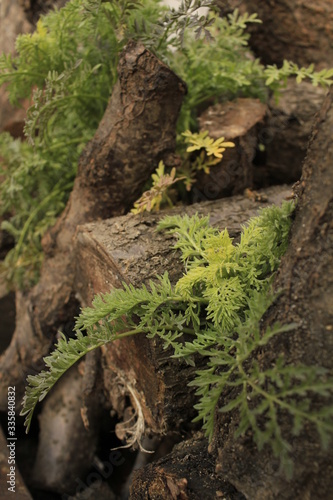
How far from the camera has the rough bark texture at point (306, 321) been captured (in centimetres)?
95

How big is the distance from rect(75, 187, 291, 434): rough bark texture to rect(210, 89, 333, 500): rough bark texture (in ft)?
1.04

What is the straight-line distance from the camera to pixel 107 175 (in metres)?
1.81

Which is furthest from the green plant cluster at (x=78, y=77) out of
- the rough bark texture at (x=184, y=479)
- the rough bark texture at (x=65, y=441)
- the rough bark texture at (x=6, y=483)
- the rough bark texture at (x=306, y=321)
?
the rough bark texture at (x=184, y=479)

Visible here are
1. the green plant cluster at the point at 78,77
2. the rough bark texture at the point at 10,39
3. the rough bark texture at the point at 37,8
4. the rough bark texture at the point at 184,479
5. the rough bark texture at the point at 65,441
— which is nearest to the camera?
the rough bark texture at the point at 184,479

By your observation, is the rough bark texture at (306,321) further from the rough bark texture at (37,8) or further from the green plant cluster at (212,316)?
the rough bark texture at (37,8)

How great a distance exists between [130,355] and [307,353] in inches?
27.2

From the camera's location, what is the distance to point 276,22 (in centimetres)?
238

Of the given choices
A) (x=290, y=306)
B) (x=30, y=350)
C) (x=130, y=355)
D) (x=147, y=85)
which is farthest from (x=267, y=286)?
(x=30, y=350)

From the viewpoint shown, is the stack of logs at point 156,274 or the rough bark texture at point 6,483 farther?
the rough bark texture at point 6,483

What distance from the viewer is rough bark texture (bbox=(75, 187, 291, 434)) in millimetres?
1386

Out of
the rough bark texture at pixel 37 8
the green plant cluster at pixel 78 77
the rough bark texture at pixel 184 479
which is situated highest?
the rough bark texture at pixel 37 8

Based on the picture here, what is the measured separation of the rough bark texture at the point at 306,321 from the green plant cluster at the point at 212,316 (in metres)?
0.03

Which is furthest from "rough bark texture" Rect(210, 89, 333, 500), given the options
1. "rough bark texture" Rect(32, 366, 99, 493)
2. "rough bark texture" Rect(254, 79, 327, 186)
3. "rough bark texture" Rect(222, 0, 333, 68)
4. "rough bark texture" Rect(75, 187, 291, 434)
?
"rough bark texture" Rect(222, 0, 333, 68)

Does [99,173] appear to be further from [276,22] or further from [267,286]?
[276,22]
